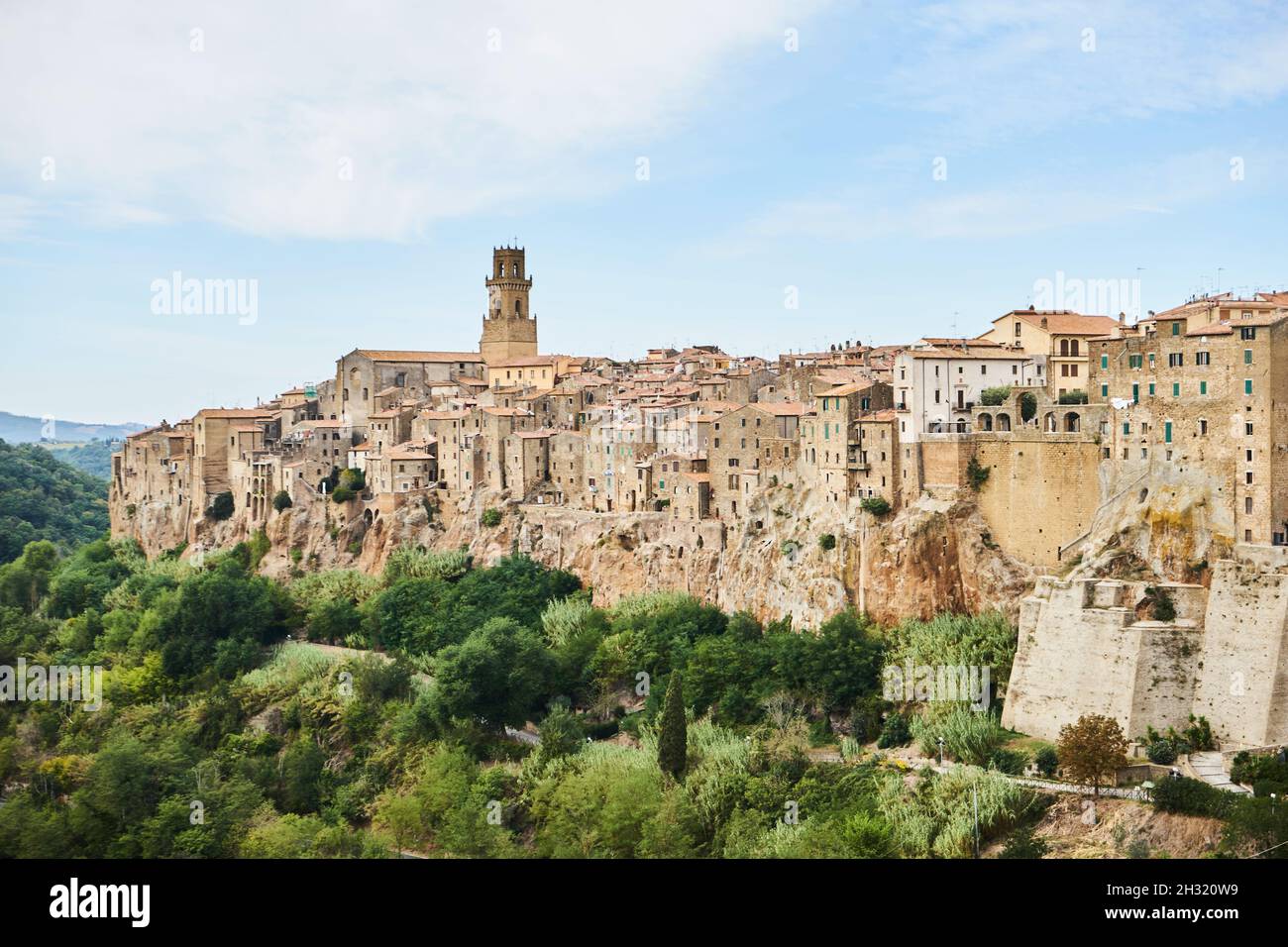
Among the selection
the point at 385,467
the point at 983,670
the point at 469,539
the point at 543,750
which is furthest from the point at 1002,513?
the point at 385,467

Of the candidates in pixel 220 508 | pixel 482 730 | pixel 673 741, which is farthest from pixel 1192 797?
pixel 220 508

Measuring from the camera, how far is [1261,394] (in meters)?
24.5

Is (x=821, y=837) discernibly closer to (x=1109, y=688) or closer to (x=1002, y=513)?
(x=1109, y=688)

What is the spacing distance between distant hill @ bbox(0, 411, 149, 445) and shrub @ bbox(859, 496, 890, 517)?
126110 millimetres

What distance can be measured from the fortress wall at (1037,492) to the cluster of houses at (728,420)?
0.31 meters

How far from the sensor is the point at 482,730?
3256cm

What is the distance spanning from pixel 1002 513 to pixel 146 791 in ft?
64.8

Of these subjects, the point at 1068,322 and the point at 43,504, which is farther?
the point at 43,504

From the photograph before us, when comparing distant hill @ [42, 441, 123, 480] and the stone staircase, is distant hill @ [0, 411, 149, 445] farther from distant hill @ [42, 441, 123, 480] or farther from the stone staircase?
the stone staircase

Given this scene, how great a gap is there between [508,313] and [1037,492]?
1424 inches

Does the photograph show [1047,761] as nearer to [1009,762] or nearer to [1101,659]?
[1009,762]

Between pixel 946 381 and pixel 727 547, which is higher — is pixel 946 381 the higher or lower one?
the higher one
